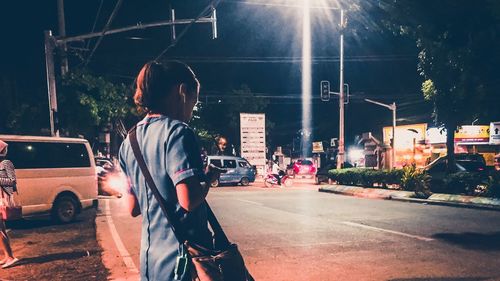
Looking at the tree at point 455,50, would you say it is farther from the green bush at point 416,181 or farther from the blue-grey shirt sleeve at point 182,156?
the blue-grey shirt sleeve at point 182,156

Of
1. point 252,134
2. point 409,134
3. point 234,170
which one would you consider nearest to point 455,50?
point 252,134

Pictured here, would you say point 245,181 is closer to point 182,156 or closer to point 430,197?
point 430,197

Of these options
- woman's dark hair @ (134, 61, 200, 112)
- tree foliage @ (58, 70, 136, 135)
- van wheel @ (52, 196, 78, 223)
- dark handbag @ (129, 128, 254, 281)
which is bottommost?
van wheel @ (52, 196, 78, 223)

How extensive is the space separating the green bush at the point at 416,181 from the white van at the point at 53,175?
39.2ft

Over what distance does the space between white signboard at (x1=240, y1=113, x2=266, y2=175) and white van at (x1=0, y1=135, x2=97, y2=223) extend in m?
9.27

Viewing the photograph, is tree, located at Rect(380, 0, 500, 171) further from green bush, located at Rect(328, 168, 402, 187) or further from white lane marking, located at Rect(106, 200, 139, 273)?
white lane marking, located at Rect(106, 200, 139, 273)

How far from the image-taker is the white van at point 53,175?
392 inches

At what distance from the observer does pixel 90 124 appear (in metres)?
16.2

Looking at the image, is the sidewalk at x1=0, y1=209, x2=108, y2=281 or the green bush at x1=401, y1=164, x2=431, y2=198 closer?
the sidewalk at x1=0, y1=209, x2=108, y2=281

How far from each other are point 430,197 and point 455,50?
5.59 meters

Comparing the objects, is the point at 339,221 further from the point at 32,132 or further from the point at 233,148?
the point at 233,148

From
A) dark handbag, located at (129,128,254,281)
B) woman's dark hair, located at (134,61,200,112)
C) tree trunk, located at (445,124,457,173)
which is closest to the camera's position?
dark handbag, located at (129,128,254,281)

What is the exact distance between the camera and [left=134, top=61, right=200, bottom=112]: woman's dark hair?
6.41ft

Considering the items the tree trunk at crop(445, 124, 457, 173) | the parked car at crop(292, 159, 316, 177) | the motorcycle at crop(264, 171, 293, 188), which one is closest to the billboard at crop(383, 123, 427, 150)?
the parked car at crop(292, 159, 316, 177)
